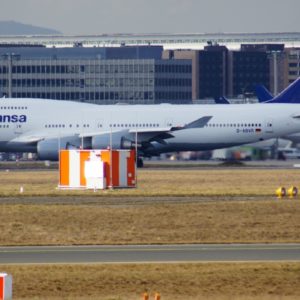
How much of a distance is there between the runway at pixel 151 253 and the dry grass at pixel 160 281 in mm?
1370

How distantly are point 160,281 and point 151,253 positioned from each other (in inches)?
211

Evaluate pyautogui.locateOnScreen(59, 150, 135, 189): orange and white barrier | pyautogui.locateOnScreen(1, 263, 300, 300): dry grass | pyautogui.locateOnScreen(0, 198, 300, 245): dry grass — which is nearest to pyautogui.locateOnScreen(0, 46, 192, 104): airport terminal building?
pyautogui.locateOnScreen(59, 150, 135, 189): orange and white barrier

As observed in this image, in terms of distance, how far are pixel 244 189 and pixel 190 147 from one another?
3564 cm

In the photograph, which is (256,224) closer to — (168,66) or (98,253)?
(98,253)

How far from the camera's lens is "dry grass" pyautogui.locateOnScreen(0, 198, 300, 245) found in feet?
119

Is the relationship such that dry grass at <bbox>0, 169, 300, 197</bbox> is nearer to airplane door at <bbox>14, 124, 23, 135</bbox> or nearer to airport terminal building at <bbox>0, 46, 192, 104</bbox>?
airplane door at <bbox>14, 124, 23, 135</bbox>

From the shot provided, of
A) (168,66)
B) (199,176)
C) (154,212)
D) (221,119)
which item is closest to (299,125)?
(221,119)

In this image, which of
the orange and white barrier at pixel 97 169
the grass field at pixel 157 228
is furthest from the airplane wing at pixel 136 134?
the orange and white barrier at pixel 97 169

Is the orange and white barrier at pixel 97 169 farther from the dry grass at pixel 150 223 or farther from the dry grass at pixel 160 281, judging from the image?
the dry grass at pixel 160 281

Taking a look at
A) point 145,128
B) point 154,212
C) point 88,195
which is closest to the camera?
point 154,212

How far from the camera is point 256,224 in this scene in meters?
39.3

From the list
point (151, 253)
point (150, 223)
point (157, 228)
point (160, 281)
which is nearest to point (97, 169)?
point (150, 223)

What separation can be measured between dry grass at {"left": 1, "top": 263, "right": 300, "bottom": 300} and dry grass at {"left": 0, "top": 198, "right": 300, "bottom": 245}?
22.6ft

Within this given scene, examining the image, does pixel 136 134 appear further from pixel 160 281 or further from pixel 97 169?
pixel 160 281
